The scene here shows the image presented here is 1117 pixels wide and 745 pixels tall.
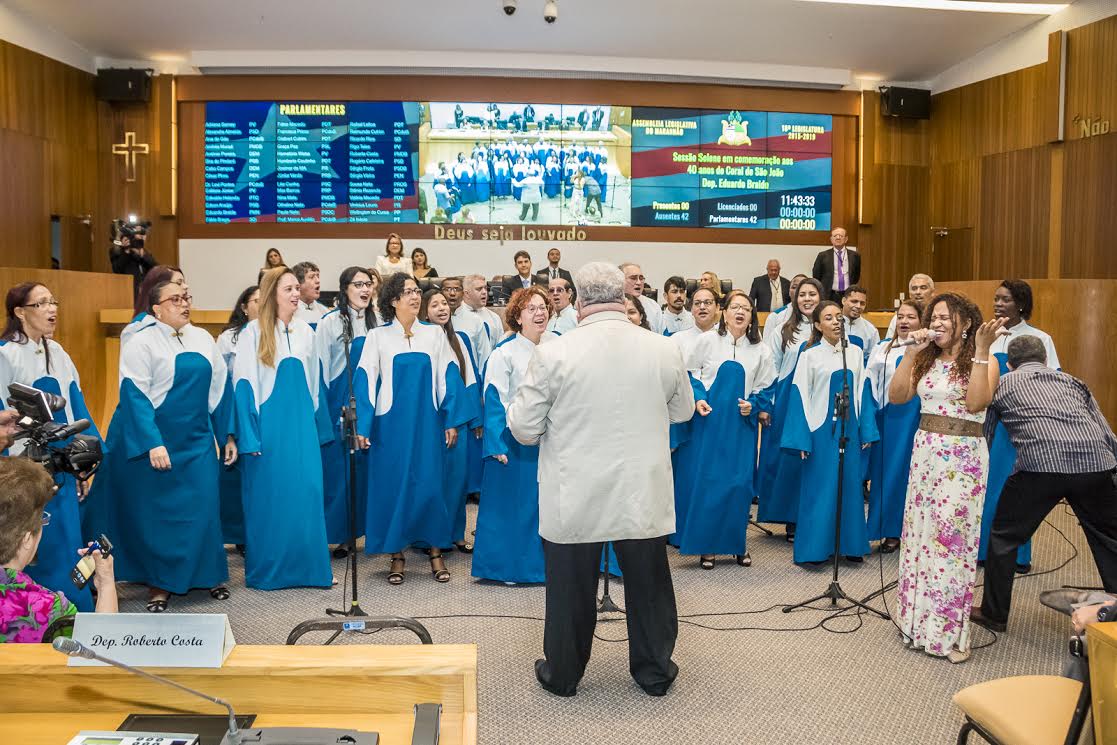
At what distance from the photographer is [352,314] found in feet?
19.1

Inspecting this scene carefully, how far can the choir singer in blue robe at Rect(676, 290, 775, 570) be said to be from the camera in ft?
17.4

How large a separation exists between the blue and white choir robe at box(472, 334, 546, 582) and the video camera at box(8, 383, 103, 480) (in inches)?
84.5

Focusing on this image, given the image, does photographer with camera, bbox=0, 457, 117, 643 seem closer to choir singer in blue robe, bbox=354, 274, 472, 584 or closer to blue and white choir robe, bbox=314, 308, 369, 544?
choir singer in blue robe, bbox=354, 274, 472, 584

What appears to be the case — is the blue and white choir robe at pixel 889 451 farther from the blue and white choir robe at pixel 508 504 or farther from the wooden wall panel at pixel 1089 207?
the wooden wall panel at pixel 1089 207

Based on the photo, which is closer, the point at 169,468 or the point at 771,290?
the point at 169,468

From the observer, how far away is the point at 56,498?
384cm

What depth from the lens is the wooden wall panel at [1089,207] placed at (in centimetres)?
995

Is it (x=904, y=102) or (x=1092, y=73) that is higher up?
(x=904, y=102)

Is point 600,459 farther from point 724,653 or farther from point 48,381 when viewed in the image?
point 48,381

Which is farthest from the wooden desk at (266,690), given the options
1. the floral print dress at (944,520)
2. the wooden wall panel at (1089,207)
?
the wooden wall panel at (1089,207)

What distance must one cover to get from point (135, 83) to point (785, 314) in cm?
895

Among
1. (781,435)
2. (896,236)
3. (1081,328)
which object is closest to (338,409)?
(781,435)

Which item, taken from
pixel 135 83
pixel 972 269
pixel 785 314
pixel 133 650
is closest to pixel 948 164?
pixel 972 269

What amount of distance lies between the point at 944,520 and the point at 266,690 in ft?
10.1
